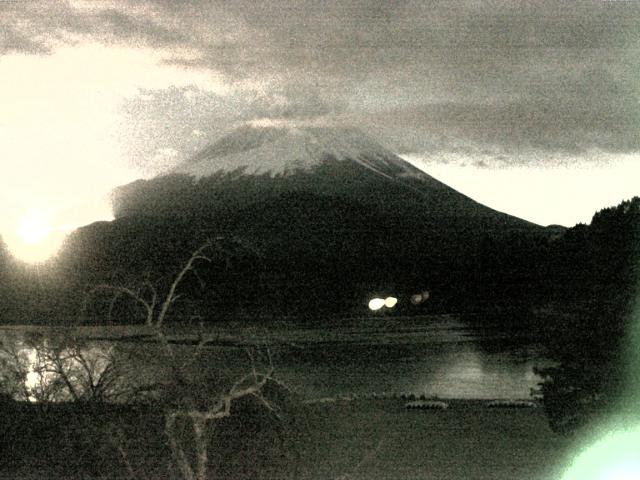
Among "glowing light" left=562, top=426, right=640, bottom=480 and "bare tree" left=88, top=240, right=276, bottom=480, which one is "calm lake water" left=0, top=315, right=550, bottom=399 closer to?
"glowing light" left=562, top=426, right=640, bottom=480

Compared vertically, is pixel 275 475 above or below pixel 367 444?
below

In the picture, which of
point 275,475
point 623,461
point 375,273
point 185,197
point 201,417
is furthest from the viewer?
point 185,197

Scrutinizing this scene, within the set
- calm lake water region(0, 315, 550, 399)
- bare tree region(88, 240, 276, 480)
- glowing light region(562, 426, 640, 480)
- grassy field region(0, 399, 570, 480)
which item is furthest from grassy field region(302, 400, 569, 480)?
calm lake water region(0, 315, 550, 399)

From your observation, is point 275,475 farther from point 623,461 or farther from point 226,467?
point 623,461

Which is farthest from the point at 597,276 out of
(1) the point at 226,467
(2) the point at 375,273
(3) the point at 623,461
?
(2) the point at 375,273

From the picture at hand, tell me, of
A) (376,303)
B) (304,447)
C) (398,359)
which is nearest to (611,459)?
(376,303)

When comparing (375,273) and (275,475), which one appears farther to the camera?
(375,273)

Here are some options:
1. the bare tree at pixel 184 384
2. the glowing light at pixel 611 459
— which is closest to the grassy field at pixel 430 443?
the glowing light at pixel 611 459
